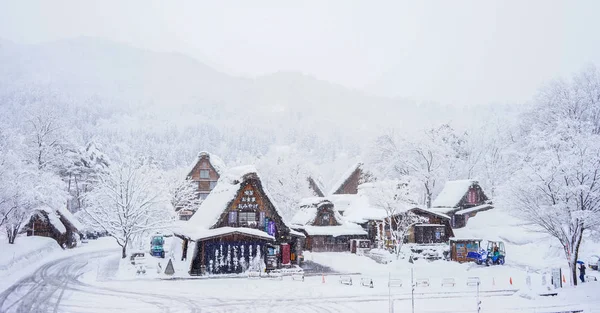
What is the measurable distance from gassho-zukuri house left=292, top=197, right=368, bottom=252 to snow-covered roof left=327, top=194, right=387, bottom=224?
4.69 ft

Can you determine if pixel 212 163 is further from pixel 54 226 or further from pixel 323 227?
pixel 323 227

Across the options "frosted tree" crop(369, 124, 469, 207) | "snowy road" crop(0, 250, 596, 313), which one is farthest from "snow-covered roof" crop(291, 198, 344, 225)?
"snowy road" crop(0, 250, 596, 313)

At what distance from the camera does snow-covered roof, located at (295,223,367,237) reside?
48375mm

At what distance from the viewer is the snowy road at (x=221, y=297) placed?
21719 millimetres

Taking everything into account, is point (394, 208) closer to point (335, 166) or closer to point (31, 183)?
point (31, 183)

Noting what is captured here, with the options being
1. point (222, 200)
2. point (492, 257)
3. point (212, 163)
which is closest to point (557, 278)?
point (492, 257)

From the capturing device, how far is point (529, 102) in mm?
52125

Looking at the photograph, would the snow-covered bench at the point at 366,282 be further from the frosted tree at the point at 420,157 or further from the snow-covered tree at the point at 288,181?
the snow-covered tree at the point at 288,181

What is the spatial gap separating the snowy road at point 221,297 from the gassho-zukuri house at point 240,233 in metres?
2.98

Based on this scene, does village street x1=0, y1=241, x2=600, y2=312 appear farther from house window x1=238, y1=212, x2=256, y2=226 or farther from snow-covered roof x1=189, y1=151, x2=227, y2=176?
snow-covered roof x1=189, y1=151, x2=227, y2=176

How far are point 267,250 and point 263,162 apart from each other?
41773 millimetres

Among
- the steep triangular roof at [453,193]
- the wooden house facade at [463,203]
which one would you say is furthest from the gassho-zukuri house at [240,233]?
the steep triangular roof at [453,193]

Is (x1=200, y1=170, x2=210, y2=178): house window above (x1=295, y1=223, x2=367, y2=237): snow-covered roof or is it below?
above

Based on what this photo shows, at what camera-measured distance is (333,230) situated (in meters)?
49.1
